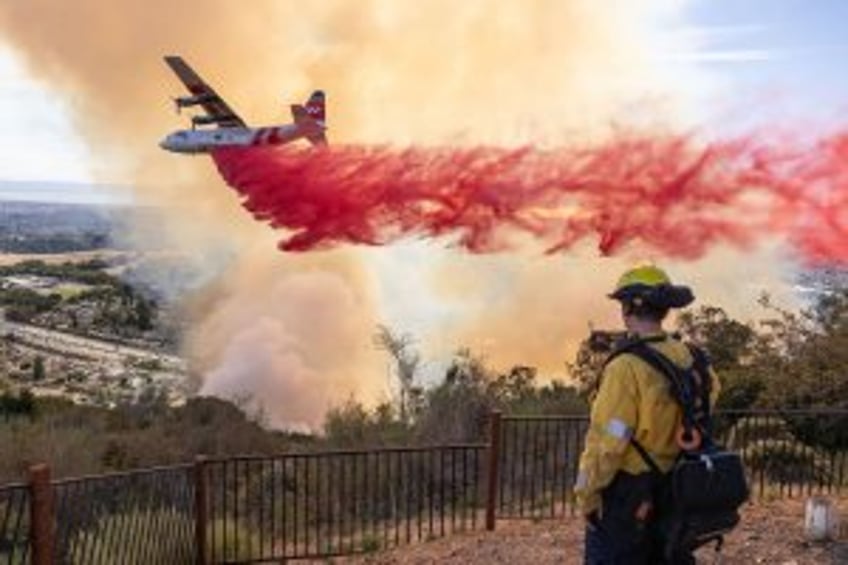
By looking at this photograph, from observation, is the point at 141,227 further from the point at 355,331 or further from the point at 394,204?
the point at 394,204

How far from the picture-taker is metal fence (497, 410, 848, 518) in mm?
13523

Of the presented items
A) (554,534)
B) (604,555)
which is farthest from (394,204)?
(604,555)

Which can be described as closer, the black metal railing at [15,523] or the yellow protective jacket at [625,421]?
the yellow protective jacket at [625,421]

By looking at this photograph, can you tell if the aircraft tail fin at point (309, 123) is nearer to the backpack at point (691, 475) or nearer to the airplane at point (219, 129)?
the airplane at point (219, 129)

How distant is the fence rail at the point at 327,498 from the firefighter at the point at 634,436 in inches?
184

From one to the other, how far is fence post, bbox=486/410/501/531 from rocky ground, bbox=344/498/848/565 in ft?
0.61

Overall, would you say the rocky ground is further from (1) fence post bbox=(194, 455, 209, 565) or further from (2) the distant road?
(2) the distant road

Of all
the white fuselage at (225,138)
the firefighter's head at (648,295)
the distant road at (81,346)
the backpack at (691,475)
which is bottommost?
the distant road at (81,346)

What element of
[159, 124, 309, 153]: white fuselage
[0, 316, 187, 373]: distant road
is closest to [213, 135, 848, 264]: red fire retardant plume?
[159, 124, 309, 153]: white fuselage

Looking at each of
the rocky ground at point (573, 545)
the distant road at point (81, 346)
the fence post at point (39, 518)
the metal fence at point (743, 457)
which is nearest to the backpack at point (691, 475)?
the rocky ground at point (573, 545)

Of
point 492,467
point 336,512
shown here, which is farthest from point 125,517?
point 336,512

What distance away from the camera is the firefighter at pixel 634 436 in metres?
5.74

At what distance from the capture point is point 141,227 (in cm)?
10919

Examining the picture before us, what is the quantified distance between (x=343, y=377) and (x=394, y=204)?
1673 inches
